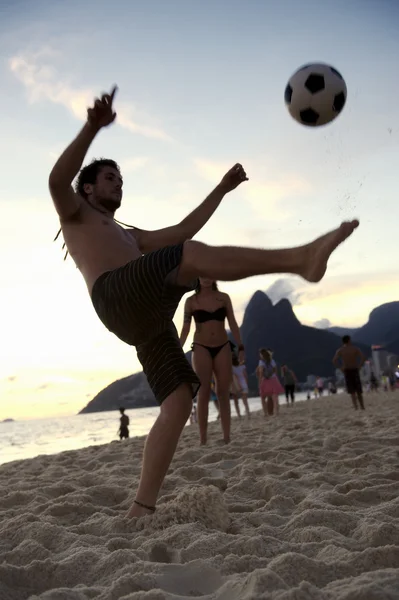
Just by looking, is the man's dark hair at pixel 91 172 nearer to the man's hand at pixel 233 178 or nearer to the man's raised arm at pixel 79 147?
the man's raised arm at pixel 79 147

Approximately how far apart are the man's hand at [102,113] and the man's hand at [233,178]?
100 centimetres

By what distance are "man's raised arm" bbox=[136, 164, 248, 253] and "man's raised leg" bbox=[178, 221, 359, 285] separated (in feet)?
3.16

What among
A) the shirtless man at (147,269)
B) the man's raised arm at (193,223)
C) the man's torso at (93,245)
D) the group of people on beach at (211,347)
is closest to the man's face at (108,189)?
the shirtless man at (147,269)

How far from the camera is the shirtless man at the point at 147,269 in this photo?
2.18 metres

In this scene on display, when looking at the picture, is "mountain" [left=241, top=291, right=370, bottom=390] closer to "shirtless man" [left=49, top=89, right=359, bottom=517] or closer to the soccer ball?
the soccer ball

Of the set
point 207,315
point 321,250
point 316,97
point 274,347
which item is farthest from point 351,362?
point 274,347

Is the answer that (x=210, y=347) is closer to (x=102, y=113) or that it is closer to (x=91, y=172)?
(x=91, y=172)

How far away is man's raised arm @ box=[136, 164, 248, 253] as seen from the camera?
3.27 metres

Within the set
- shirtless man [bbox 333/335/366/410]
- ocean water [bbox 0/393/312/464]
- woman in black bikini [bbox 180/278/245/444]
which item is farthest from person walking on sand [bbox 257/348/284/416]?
woman in black bikini [bbox 180/278/245/444]

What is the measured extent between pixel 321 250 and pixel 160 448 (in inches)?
51.8

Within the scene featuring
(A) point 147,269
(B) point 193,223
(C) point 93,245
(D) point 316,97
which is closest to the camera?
(A) point 147,269

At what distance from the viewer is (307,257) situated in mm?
2066

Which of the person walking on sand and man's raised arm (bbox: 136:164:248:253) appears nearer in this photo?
man's raised arm (bbox: 136:164:248:253)

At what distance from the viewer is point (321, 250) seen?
6.64ft
